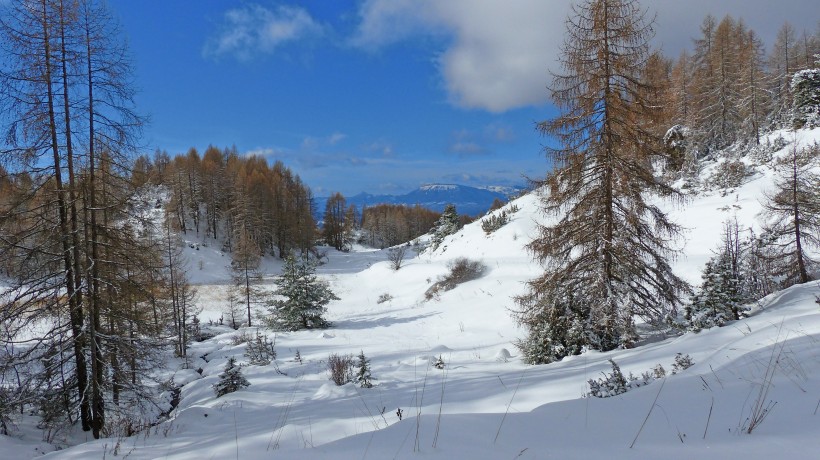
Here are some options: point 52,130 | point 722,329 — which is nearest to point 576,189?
point 722,329

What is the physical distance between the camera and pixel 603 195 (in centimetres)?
908

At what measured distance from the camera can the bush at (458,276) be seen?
23.5m

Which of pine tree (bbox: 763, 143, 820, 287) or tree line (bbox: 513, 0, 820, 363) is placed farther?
pine tree (bbox: 763, 143, 820, 287)

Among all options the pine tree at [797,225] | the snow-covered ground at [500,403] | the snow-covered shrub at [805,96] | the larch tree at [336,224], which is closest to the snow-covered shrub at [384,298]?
the snow-covered ground at [500,403]

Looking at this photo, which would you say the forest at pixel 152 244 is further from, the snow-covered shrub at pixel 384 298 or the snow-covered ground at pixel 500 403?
the snow-covered shrub at pixel 384 298

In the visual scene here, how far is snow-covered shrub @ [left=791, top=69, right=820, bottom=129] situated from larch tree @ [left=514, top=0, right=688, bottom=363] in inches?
995

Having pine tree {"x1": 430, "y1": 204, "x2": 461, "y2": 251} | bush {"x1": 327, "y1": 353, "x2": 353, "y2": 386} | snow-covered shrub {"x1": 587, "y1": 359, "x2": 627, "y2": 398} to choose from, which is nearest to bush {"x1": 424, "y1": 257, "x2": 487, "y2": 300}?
bush {"x1": 327, "y1": 353, "x2": 353, "y2": 386}

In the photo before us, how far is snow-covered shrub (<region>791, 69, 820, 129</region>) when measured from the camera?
24.1m

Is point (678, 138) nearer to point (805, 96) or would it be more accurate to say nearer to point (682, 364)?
point (805, 96)

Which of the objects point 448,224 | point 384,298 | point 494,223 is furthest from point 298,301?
point 448,224

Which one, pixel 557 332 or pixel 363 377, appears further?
pixel 557 332

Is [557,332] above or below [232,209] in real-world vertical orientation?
below

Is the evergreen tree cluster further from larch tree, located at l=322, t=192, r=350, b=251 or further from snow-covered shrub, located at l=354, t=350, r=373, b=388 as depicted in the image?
snow-covered shrub, located at l=354, t=350, r=373, b=388

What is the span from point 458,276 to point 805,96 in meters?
26.6
